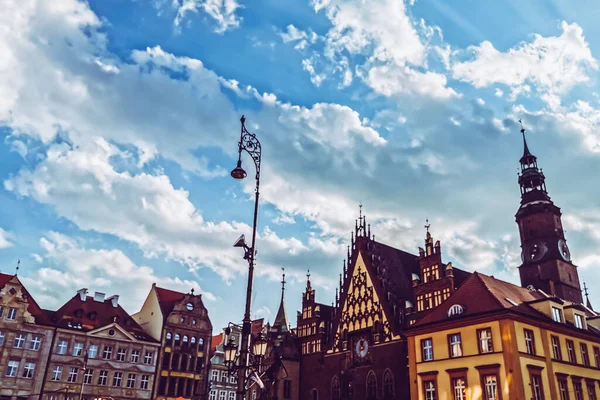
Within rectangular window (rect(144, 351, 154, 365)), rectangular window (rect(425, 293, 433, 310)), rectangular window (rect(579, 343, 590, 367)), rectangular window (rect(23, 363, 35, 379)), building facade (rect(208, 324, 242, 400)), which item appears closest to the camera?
rectangular window (rect(579, 343, 590, 367))

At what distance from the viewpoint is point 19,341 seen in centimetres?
5300

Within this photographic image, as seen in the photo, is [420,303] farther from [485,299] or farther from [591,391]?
[591,391]

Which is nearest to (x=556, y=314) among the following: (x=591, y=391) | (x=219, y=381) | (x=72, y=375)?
(x=591, y=391)

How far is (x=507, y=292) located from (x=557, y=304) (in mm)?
3740

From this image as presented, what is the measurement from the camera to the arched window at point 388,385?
47.3m

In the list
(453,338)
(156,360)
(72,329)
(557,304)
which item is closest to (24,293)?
(72,329)

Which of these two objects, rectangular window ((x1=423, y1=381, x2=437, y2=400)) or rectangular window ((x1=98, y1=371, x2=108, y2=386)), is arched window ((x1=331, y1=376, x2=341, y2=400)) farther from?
rectangular window ((x1=98, y1=371, x2=108, y2=386))

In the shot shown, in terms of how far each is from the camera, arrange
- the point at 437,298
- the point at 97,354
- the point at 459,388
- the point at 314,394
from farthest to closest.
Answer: the point at 97,354, the point at 314,394, the point at 437,298, the point at 459,388

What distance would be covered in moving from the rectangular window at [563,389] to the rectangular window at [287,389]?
3038 cm

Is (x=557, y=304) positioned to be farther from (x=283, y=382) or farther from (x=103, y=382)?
(x=103, y=382)

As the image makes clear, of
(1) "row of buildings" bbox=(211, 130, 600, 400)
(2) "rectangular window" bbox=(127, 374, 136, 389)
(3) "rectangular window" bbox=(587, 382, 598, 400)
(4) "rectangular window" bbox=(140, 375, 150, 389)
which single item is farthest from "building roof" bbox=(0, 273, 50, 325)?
(3) "rectangular window" bbox=(587, 382, 598, 400)

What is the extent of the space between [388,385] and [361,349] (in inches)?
215

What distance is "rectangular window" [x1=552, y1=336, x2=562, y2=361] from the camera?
38003mm

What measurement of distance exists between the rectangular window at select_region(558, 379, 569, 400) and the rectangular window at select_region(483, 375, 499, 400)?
5688 millimetres
